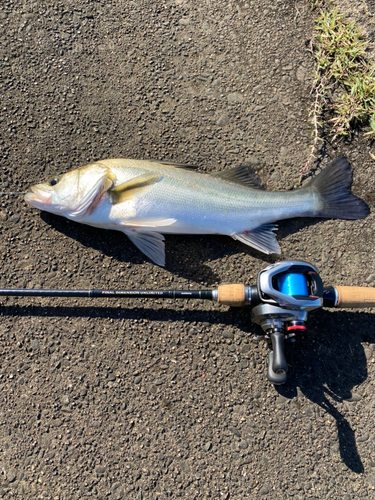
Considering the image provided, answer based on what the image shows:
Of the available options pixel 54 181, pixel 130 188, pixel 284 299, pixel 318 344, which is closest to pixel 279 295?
pixel 284 299

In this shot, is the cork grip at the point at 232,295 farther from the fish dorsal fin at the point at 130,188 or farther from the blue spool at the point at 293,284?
the fish dorsal fin at the point at 130,188

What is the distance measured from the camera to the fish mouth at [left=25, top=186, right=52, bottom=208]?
253 centimetres

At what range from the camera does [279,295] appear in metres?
2.10

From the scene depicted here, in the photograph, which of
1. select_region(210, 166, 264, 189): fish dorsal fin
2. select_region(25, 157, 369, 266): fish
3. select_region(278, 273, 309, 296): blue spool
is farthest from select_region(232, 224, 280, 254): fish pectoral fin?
select_region(278, 273, 309, 296): blue spool

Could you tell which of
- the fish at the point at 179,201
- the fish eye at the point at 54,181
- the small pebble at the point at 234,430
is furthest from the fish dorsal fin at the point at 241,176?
the small pebble at the point at 234,430

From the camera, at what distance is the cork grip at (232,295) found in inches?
89.9

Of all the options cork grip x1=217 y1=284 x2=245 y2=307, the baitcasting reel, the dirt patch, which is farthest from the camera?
the dirt patch

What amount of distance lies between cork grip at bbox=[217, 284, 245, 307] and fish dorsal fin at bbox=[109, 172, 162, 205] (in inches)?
38.7

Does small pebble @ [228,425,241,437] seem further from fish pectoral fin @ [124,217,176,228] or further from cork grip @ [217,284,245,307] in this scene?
fish pectoral fin @ [124,217,176,228]

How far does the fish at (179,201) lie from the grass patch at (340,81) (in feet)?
1.37

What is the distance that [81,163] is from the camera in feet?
9.04

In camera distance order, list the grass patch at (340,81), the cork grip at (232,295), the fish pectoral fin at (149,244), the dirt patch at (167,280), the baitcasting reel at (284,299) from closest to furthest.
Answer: the baitcasting reel at (284,299) < the cork grip at (232,295) < the dirt patch at (167,280) < the fish pectoral fin at (149,244) < the grass patch at (340,81)

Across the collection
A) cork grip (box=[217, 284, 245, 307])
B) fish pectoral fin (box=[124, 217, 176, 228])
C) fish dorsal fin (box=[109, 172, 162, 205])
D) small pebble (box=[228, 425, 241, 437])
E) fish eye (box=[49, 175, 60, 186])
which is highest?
fish eye (box=[49, 175, 60, 186])

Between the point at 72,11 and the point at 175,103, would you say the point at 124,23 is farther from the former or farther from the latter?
the point at 175,103
